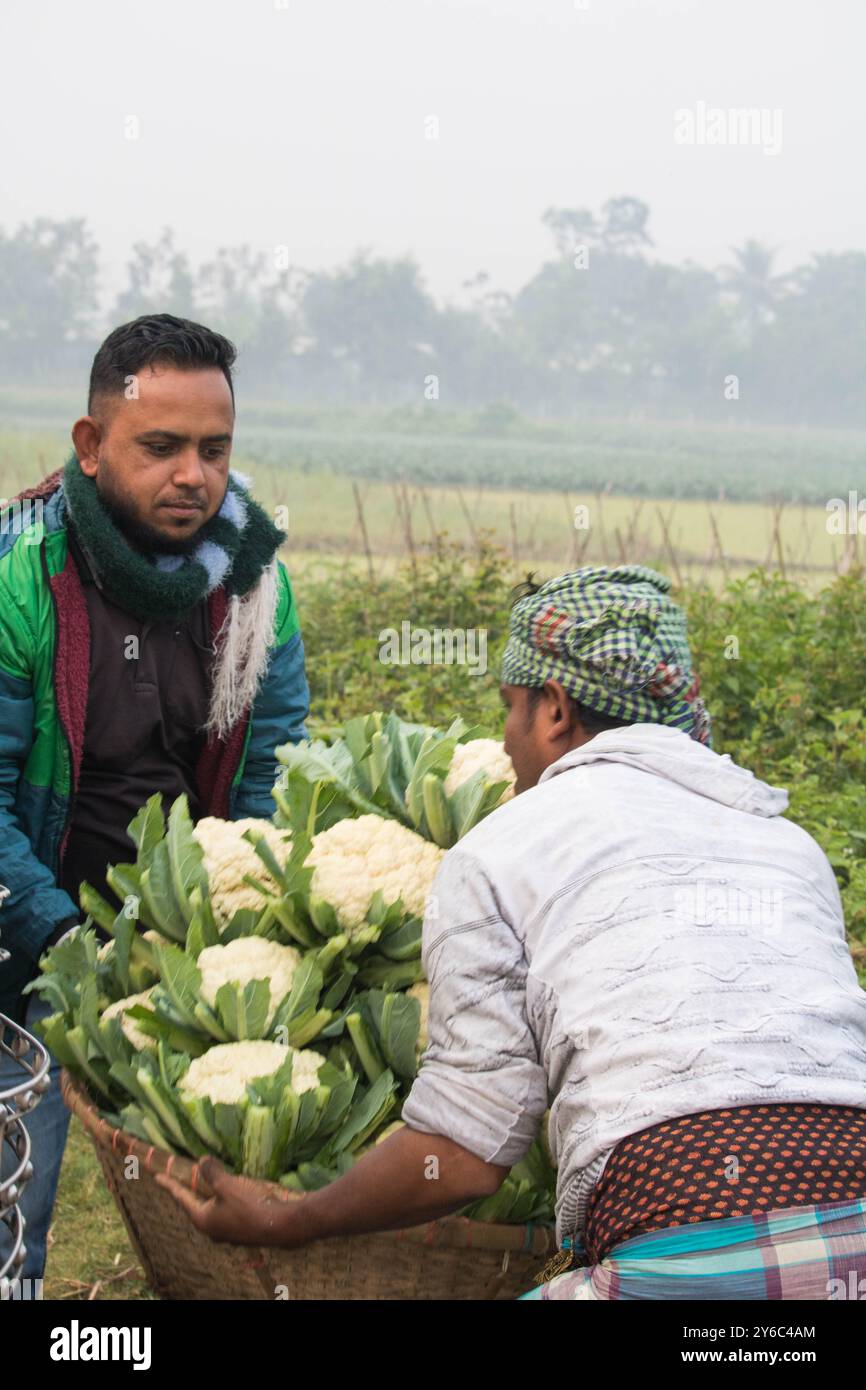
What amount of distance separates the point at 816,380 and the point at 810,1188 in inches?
634

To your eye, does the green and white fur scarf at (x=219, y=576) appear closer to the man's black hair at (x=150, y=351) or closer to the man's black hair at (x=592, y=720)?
the man's black hair at (x=150, y=351)

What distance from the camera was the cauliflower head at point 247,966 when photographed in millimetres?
2072

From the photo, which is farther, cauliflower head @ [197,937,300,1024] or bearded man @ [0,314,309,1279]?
bearded man @ [0,314,309,1279]

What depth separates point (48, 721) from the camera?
8.05ft

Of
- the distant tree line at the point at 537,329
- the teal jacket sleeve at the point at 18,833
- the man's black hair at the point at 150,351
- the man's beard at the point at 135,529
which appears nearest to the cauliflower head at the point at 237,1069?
the teal jacket sleeve at the point at 18,833

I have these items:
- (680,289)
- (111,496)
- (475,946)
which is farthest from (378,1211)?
(680,289)

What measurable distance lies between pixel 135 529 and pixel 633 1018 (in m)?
1.40

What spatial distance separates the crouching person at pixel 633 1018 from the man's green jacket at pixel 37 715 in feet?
2.39

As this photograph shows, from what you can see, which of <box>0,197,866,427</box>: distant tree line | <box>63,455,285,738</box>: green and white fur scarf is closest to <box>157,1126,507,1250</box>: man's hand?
<box>63,455,285,738</box>: green and white fur scarf

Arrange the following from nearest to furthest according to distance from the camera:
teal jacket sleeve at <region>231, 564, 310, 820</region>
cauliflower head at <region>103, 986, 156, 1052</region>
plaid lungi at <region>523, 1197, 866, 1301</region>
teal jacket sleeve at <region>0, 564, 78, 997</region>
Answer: plaid lungi at <region>523, 1197, 866, 1301</region>, cauliflower head at <region>103, 986, 156, 1052</region>, teal jacket sleeve at <region>0, 564, 78, 997</region>, teal jacket sleeve at <region>231, 564, 310, 820</region>

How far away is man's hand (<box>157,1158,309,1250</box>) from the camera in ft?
5.77

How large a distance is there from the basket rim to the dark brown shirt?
0.67m
